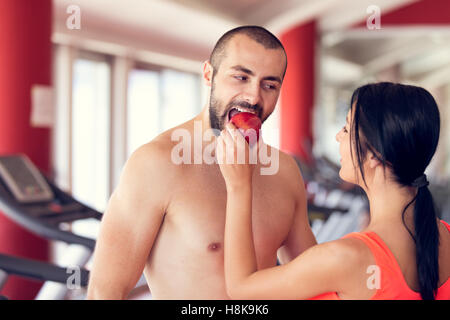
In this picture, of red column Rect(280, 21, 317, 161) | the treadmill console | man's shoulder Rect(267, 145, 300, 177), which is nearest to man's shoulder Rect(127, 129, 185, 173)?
man's shoulder Rect(267, 145, 300, 177)

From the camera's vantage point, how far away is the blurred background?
9.88 ft

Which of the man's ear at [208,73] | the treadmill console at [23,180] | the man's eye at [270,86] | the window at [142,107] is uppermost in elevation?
Answer: the window at [142,107]

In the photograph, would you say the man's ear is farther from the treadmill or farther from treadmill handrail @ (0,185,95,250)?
treadmill handrail @ (0,185,95,250)

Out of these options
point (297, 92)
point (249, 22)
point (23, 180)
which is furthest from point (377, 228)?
point (297, 92)

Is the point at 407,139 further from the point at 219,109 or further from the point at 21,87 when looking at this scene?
the point at 21,87

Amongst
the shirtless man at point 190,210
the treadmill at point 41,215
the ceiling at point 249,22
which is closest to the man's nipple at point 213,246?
the shirtless man at point 190,210

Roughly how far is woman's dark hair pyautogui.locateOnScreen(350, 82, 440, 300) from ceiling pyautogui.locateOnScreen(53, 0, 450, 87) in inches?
141

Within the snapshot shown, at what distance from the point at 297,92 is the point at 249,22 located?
135 cm

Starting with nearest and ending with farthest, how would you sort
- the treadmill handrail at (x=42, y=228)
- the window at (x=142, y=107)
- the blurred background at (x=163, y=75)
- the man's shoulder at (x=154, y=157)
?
the man's shoulder at (x=154, y=157) < the treadmill handrail at (x=42, y=228) < the blurred background at (x=163, y=75) < the window at (x=142, y=107)

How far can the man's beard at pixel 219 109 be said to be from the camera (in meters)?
1.30

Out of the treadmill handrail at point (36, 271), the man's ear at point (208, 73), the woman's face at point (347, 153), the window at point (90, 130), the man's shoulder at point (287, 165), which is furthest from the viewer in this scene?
the window at point (90, 130)

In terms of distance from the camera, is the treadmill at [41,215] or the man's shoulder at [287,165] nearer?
the man's shoulder at [287,165]

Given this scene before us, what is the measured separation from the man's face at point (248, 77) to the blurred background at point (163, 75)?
0.20 meters

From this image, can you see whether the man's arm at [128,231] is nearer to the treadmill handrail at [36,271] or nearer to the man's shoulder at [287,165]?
the man's shoulder at [287,165]
